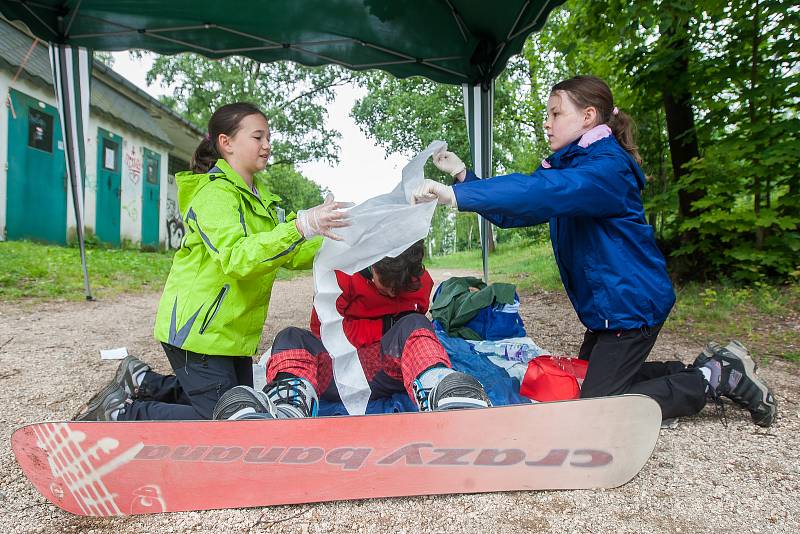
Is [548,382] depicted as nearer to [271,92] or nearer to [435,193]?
[435,193]

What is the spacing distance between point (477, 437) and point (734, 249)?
4.82m

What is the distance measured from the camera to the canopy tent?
411 cm

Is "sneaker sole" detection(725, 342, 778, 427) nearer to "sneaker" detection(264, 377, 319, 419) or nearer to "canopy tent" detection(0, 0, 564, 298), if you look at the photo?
"sneaker" detection(264, 377, 319, 419)

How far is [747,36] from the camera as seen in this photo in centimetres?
453

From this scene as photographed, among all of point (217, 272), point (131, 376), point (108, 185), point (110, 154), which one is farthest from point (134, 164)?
point (217, 272)

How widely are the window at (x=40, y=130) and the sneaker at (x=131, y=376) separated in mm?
8980

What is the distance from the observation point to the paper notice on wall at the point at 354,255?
1.96 metres

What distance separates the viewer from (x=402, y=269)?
7.02 feet

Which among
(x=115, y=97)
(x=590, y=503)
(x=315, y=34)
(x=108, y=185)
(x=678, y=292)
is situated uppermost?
(x=115, y=97)

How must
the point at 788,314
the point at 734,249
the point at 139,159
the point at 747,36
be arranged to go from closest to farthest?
the point at 788,314
the point at 747,36
the point at 734,249
the point at 139,159

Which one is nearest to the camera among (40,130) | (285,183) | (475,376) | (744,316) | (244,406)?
(244,406)

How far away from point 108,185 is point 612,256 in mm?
12249

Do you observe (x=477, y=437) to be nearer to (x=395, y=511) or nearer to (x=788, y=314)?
(x=395, y=511)

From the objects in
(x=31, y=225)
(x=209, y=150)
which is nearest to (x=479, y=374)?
(x=209, y=150)
